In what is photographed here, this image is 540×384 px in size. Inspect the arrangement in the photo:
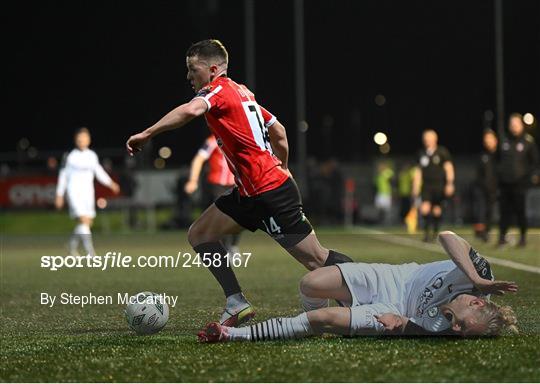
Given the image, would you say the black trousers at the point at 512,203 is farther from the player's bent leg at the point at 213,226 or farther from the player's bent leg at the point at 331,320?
the player's bent leg at the point at 331,320

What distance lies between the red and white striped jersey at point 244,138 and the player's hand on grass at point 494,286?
1.60 metres

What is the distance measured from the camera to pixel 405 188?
28359 mm

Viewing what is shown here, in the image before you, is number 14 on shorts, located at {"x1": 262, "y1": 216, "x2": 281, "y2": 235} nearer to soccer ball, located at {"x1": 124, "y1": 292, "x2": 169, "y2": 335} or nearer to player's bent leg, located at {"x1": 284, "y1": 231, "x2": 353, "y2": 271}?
player's bent leg, located at {"x1": 284, "y1": 231, "x2": 353, "y2": 271}

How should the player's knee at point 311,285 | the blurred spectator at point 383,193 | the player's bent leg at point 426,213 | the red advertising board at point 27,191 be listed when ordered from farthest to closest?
the blurred spectator at point 383,193, the red advertising board at point 27,191, the player's bent leg at point 426,213, the player's knee at point 311,285

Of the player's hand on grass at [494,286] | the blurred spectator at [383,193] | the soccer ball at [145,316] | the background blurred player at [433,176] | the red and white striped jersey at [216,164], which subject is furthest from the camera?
the blurred spectator at [383,193]

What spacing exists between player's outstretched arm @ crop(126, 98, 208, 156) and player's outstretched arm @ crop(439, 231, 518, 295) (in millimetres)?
1682

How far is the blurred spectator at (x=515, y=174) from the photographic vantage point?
16453 millimetres

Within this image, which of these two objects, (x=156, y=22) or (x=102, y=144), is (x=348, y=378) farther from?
(x=102, y=144)

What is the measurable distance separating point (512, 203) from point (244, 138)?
1080cm

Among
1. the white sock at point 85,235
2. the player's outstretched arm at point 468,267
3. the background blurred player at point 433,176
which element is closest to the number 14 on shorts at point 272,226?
the player's outstretched arm at point 468,267

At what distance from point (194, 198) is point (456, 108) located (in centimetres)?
2761

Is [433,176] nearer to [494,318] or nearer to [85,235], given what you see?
[85,235]

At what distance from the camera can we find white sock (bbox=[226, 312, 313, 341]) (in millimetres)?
5983

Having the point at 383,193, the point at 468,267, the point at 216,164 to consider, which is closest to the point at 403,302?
the point at 468,267
